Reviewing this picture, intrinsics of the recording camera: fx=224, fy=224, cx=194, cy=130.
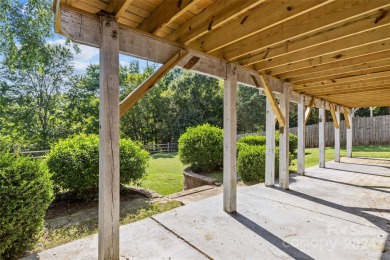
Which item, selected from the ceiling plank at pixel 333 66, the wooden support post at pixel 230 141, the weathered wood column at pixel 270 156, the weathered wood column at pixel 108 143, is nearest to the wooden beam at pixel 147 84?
the weathered wood column at pixel 108 143

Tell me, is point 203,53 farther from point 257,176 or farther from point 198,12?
point 257,176

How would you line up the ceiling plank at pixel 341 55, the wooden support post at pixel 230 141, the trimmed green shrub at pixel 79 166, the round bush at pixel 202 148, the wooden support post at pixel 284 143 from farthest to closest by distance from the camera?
the round bush at pixel 202 148 → the wooden support post at pixel 284 143 → the trimmed green shrub at pixel 79 166 → the wooden support post at pixel 230 141 → the ceiling plank at pixel 341 55

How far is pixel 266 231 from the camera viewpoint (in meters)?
2.76

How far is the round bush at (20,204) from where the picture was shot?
2.21 metres

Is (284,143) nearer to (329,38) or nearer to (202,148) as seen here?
(329,38)

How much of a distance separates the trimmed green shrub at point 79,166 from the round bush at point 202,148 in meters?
2.80

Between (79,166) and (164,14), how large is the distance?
3.31 metres

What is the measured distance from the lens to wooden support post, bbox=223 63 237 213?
3.41 m

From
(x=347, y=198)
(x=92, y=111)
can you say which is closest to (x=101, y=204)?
(x=347, y=198)

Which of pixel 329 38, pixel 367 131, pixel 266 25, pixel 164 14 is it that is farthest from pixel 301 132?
pixel 367 131

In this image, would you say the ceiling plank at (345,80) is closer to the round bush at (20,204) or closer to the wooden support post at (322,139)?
the wooden support post at (322,139)

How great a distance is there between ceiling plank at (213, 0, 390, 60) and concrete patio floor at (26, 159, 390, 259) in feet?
7.49

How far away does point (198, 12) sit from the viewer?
2.31m

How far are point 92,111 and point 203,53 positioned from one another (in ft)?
62.9
